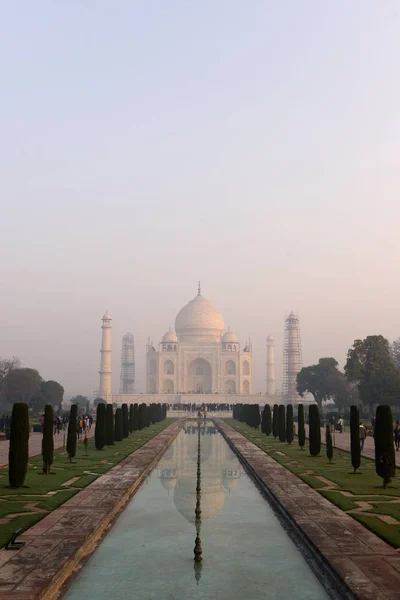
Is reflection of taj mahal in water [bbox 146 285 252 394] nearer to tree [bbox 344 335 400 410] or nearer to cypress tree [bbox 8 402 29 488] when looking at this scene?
tree [bbox 344 335 400 410]

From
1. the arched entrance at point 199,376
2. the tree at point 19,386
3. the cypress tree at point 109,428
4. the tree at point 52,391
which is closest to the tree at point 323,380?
the arched entrance at point 199,376

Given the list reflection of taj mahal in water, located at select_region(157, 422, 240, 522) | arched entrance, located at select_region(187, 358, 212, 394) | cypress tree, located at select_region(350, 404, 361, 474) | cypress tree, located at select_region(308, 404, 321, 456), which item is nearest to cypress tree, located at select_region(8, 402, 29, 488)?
reflection of taj mahal in water, located at select_region(157, 422, 240, 522)

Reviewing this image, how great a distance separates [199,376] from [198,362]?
6.34 ft

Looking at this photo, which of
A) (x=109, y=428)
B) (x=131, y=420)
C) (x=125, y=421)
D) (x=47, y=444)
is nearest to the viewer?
(x=47, y=444)

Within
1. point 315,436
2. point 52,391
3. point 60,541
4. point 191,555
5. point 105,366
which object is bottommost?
point 191,555

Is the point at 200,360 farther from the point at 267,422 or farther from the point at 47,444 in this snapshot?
the point at 47,444

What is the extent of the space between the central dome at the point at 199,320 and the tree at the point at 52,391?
2677 centimetres

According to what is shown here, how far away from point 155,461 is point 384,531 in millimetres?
10812

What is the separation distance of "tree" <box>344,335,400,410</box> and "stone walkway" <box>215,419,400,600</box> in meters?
32.7

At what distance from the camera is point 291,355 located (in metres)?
80.9

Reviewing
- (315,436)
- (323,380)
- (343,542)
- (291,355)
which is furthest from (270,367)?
(343,542)

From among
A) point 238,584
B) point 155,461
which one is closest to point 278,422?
point 155,461

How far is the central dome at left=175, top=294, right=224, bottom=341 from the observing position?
3297 inches

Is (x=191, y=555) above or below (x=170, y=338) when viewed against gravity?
below
